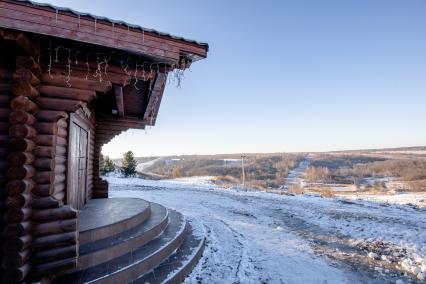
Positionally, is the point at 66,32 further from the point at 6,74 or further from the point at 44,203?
the point at 44,203

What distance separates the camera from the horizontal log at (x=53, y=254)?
3.61 metres

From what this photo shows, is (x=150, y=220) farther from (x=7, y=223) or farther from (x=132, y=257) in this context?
(x=7, y=223)

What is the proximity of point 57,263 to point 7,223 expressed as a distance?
0.82 m

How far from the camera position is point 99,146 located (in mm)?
9195

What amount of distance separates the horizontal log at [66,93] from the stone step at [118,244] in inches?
88.8

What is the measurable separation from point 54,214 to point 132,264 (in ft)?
4.44

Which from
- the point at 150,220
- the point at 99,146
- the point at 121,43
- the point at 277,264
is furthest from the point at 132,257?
the point at 99,146

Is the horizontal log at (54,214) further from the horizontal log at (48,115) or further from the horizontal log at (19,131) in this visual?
the horizontal log at (48,115)

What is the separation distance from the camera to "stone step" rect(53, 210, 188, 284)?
3807mm

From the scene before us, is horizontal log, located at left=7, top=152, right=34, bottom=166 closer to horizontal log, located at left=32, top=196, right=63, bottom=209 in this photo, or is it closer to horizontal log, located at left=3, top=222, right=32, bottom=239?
horizontal log, located at left=32, top=196, right=63, bottom=209

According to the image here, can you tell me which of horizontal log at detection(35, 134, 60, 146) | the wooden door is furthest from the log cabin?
the wooden door

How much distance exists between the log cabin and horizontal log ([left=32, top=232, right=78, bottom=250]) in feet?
0.04

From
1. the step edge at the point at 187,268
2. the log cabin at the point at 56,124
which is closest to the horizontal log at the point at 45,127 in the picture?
the log cabin at the point at 56,124

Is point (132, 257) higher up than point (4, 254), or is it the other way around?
point (4, 254)
